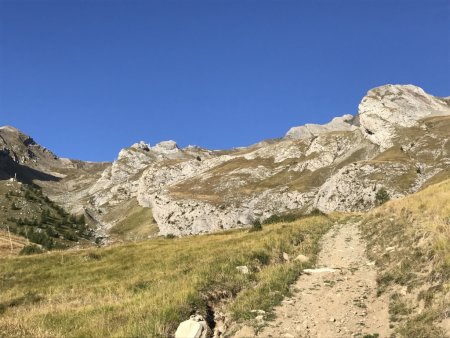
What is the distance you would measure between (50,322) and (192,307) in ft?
15.5

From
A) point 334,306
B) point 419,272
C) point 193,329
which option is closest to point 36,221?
point 334,306

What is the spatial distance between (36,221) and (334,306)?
498ft

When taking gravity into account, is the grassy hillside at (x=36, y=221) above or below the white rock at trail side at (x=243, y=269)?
above

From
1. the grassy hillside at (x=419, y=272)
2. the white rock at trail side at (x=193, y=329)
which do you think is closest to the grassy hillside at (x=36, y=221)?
the grassy hillside at (x=419, y=272)

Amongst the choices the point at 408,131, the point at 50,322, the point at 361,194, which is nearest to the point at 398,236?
the point at 50,322

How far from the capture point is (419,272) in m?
15.6

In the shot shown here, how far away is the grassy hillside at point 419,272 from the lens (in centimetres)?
1178

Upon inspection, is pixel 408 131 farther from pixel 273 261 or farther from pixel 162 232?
pixel 273 261

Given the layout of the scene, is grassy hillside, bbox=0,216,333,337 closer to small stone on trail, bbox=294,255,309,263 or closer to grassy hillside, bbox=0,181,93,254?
small stone on trail, bbox=294,255,309,263

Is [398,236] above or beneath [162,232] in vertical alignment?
beneath

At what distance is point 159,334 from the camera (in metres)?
11.8

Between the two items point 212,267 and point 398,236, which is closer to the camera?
point 212,267

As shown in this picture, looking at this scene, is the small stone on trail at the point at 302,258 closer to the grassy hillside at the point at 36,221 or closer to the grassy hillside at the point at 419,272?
the grassy hillside at the point at 419,272

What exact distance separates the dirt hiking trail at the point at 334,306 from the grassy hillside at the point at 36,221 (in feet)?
328
